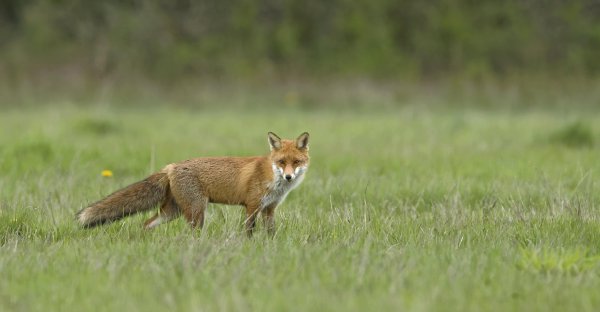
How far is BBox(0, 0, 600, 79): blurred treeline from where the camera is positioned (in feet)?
84.8

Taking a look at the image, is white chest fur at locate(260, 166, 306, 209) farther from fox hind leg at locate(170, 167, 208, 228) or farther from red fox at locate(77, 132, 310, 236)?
fox hind leg at locate(170, 167, 208, 228)

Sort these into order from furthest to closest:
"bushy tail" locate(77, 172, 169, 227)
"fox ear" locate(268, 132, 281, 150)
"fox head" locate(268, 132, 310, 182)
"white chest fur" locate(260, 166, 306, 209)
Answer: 1. "fox ear" locate(268, 132, 281, 150)
2. "white chest fur" locate(260, 166, 306, 209)
3. "fox head" locate(268, 132, 310, 182)
4. "bushy tail" locate(77, 172, 169, 227)

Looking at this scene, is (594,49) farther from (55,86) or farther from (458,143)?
(55,86)

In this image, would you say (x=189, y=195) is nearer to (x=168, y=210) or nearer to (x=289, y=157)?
(x=168, y=210)

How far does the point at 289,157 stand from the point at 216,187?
2.22 ft

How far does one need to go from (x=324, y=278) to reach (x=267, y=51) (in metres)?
22.5

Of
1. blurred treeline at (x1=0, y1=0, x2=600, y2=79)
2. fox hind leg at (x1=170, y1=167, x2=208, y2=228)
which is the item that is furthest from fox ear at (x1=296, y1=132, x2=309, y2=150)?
blurred treeline at (x1=0, y1=0, x2=600, y2=79)

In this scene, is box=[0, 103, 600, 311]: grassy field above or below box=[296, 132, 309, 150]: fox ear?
below

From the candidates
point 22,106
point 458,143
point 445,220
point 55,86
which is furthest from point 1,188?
point 55,86

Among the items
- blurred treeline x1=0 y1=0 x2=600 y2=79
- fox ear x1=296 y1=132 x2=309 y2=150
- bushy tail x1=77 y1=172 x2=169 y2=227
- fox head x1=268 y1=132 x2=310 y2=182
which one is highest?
blurred treeline x1=0 y1=0 x2=600 y2=79

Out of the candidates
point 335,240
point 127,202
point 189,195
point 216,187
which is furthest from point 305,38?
point 335,240

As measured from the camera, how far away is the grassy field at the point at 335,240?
443 cm

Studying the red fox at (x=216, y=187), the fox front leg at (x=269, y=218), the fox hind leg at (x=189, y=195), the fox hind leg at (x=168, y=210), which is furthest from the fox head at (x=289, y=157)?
the fox hind leg at (x=168, y=210)

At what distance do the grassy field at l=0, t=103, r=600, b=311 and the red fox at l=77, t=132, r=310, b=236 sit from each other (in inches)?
5.9
